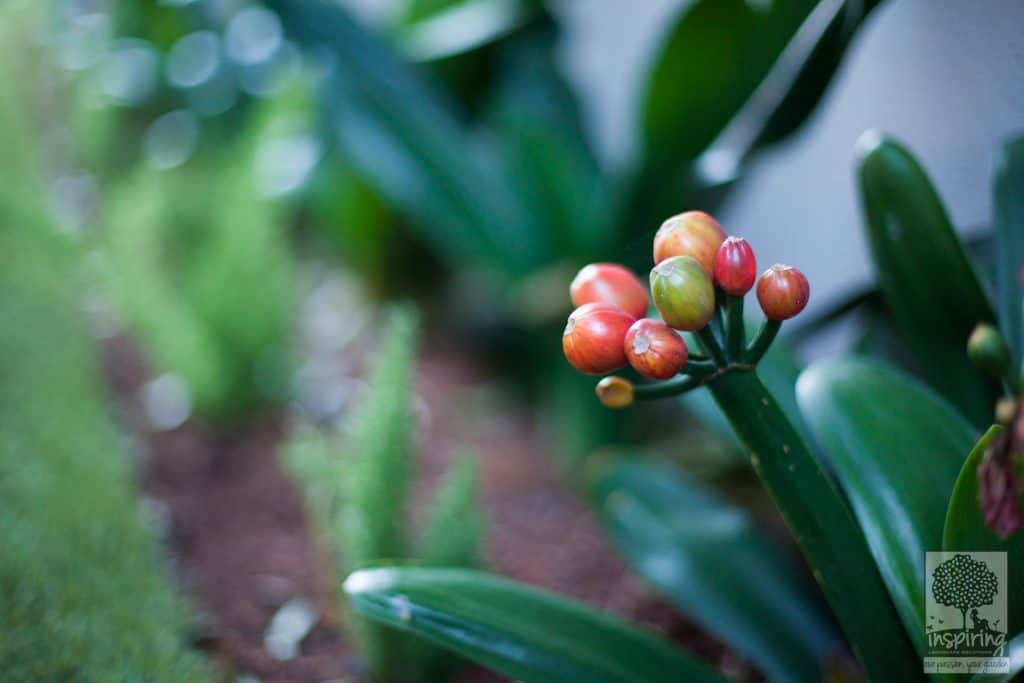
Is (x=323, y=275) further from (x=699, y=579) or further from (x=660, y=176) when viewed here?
(x=699, y=579)

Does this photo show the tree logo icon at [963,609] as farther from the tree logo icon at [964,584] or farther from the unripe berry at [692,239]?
the unripe berry at [692,239]

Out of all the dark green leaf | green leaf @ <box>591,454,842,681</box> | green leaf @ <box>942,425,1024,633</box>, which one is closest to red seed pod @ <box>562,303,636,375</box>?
green leaf @ <box>942,425,1024,633</box>

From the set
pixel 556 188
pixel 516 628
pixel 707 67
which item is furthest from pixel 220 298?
pixel 516 628

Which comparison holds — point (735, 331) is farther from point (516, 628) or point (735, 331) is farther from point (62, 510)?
point (62, 510)

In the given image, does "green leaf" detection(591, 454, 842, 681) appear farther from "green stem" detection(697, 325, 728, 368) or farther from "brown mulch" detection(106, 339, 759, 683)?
"green stem" detection(697, 325, 728, 368)

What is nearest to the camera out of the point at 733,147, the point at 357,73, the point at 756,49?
the point at 756,49

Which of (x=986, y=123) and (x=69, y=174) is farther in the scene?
(x=69, y=174)

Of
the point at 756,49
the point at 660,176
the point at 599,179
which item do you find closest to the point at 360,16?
the point at 599,179
